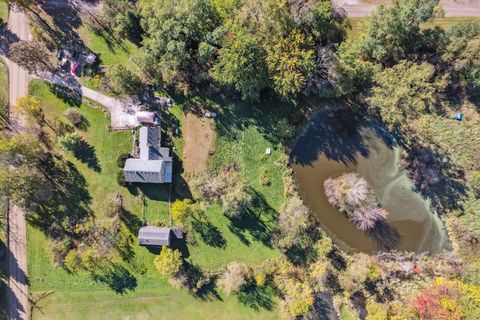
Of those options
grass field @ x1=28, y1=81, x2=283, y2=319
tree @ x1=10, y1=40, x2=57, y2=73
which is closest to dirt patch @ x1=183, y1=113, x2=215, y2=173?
grass field @ x1=28, y1=81, x2=283, y2=319

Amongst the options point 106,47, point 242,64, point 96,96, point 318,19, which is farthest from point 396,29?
point 96,96

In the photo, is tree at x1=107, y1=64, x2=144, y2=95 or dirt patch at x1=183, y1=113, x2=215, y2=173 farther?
dirt patch at x1=183, y1=113, x2=215, y2=173

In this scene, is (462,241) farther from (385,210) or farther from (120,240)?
(120,240)

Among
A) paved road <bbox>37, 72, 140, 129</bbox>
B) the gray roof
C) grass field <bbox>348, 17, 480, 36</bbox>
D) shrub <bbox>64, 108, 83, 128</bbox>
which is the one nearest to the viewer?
A: grass field <bbox>348, 17, 480, 36</bbox>

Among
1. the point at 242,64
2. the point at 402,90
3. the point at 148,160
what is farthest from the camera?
the point at 148,160

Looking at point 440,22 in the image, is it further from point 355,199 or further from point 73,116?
point 73,116

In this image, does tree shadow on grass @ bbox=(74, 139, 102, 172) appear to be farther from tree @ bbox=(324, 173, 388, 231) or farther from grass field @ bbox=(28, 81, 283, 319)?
Result: tree @ bbox=(324, 173, 388, 231)
